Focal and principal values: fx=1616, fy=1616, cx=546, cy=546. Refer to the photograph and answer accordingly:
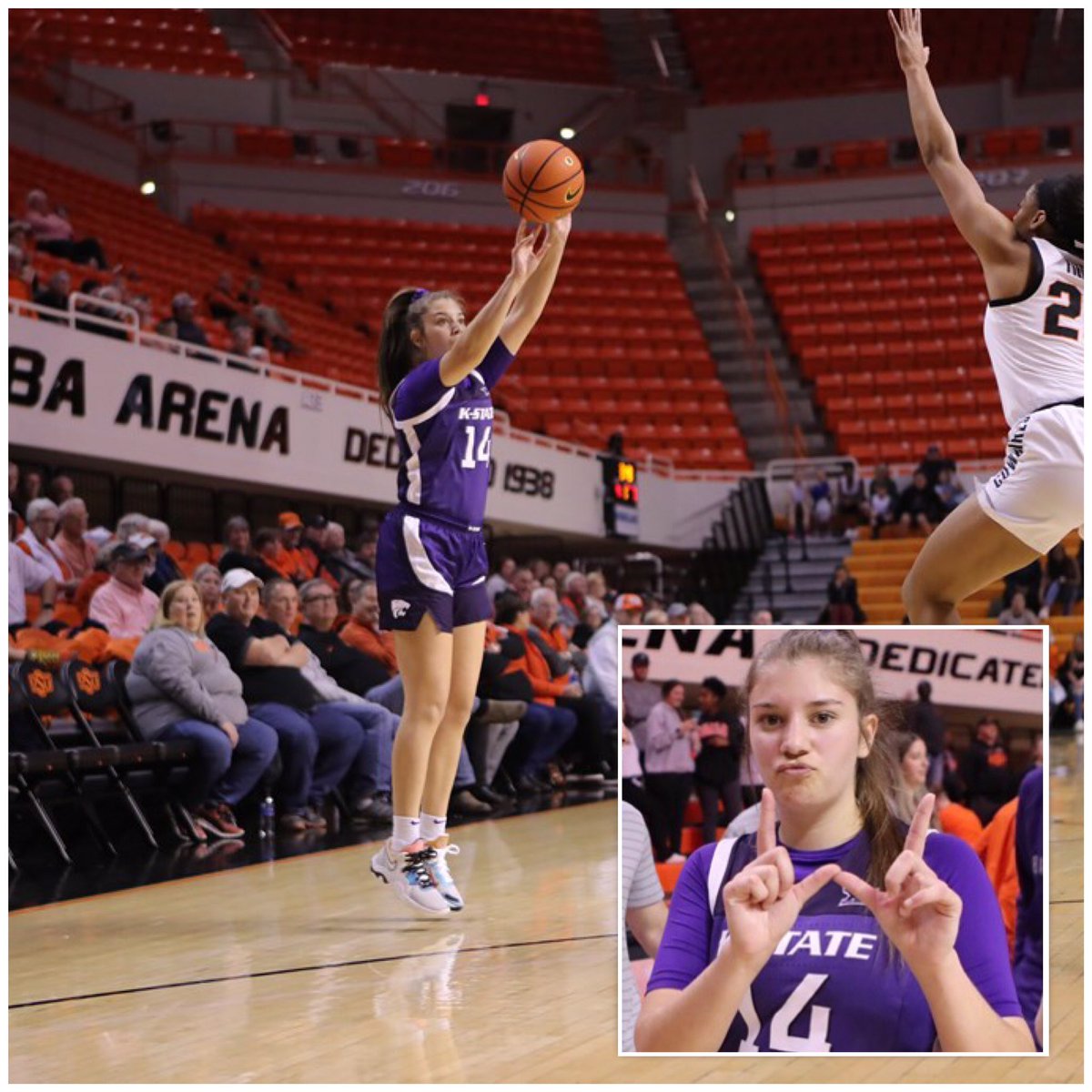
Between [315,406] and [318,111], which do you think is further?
[318,111]

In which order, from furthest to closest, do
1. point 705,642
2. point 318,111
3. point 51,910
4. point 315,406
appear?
1. point 318,111
2. point 315,406
3. point 51,910
4. point 705,642

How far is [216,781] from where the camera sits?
25.1 ft

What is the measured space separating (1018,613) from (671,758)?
12.9 meters

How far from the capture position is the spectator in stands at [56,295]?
41.1ft

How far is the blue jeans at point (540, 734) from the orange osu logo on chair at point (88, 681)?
11.0 feet

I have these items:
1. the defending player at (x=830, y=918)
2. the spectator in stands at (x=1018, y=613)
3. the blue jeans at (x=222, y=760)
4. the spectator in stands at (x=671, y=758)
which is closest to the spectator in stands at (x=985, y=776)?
the defending player at (x=830, y=918)

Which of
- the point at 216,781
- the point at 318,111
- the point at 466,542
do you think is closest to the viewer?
the point at 466,542

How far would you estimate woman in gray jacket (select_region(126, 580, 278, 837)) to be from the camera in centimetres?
731

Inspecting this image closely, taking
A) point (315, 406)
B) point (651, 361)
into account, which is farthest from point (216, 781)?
point (651, 361)

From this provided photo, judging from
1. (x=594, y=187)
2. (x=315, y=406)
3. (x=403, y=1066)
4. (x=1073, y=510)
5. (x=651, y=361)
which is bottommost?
(x=403, y=1066)

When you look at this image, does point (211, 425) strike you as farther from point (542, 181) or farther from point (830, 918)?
point (830, 918)

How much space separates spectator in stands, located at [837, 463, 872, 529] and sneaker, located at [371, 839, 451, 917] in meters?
14.4

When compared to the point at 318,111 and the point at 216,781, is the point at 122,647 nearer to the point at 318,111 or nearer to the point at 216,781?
the point at 216,781

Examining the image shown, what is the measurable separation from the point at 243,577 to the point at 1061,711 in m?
9.81
